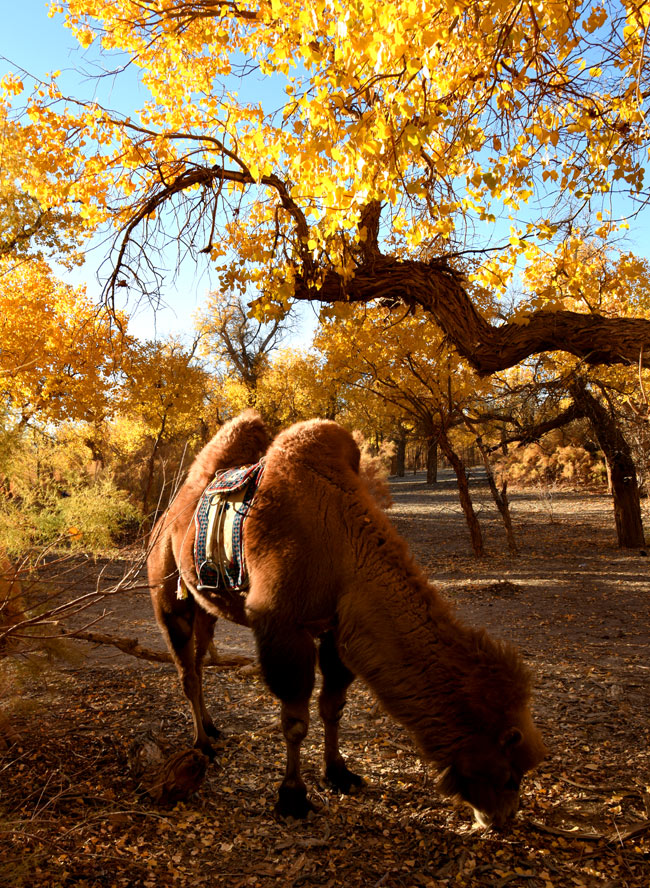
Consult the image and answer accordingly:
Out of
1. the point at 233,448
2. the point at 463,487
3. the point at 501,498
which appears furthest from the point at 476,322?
the point at 501,498

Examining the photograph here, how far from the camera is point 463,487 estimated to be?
12.3 metres

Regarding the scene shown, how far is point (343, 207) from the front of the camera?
12.0ft

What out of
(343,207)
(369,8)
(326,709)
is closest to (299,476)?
(326,709)

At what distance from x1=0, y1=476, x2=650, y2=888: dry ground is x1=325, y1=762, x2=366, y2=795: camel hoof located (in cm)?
6

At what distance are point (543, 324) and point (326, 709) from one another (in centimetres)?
393

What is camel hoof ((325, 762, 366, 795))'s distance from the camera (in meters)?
3.31

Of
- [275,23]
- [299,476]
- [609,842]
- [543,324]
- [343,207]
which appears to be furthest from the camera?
[543,324]

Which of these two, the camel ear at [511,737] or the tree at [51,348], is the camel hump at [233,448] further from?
the tree at [51,348]

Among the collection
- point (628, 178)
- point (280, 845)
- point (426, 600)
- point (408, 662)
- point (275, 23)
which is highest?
point (275, 23)

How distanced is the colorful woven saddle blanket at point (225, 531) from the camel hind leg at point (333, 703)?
66 cm

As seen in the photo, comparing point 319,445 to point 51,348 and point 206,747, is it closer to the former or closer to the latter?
point 206,747

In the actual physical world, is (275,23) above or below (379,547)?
above

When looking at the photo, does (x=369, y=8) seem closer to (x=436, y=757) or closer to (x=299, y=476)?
(x=299, y=476)

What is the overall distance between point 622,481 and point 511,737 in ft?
41.5
